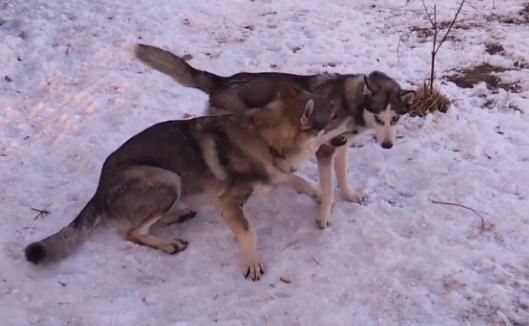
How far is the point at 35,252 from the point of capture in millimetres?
3818

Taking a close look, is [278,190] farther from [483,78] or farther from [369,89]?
[483,78]

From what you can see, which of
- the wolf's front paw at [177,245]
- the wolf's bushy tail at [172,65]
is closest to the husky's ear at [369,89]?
the wolf's bushy tail at [172,65]

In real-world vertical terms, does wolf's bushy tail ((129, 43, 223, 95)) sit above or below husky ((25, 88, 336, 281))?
above

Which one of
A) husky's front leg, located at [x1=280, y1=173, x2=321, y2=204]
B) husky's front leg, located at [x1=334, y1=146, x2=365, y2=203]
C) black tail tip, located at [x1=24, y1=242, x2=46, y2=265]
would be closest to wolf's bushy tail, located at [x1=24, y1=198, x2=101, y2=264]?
black tail tip, located at [x1=24, y1=242, x2=46, y2=265]

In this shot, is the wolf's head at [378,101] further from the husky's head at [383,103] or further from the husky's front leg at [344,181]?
the husky's front leg at [344,181]

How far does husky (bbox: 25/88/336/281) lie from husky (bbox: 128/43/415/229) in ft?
0.74

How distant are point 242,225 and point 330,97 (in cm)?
112

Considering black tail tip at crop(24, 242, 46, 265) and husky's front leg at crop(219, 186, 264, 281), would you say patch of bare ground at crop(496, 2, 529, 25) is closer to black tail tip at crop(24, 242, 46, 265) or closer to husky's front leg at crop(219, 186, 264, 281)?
husky's front leg at crop(219, 186, 264, 281)

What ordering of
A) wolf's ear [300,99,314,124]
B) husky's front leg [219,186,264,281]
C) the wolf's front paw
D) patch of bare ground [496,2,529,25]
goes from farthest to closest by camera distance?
1. patch of bare ground [496,2,529,25]
2. the wolf's front paw
3. husky's front leg [219,186,264,281]
4. wolf's ear [300,99,314,124]

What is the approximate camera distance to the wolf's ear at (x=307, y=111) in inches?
144

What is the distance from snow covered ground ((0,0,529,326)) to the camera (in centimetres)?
368

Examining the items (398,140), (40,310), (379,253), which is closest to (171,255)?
(40,310)

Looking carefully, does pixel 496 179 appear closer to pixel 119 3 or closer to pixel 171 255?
pixel 171 255

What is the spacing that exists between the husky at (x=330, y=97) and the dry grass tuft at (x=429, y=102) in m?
1.26
